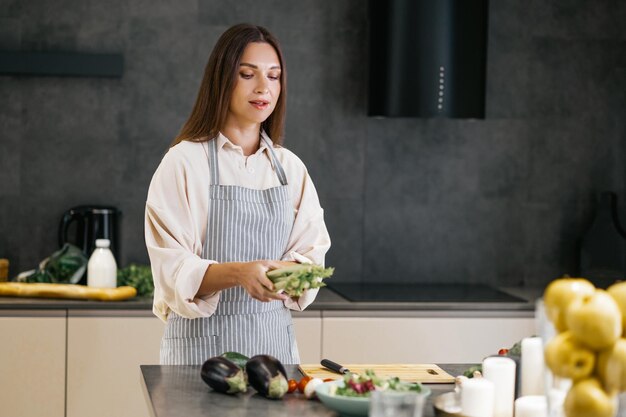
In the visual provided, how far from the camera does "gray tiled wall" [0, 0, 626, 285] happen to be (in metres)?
4.05

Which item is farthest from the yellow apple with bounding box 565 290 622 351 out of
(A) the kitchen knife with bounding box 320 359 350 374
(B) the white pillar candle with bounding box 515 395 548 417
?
(A) the kitchen knife with bounding box 320 359 350 374

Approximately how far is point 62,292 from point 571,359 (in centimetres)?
249

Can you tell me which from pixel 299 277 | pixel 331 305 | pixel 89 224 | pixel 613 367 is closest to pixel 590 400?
pixel 613 367

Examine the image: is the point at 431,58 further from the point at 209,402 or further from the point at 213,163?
the point at 209,402

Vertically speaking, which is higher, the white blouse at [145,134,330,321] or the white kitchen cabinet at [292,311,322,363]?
the white blouse at [145,134,330,321]

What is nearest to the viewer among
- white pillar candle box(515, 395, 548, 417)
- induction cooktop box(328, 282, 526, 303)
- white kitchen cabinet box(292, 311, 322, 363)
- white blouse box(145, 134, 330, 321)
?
white pillar candle box(515, 395, 548, 417)

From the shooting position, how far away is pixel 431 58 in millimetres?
3922

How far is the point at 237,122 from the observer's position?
2703 mm

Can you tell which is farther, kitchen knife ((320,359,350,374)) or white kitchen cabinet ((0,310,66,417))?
white kitchen cabinet ((0,310,66,417))

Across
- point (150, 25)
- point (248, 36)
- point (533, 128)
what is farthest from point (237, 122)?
point (533, 128)

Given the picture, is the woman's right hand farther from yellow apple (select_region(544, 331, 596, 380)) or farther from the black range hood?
the black range hood

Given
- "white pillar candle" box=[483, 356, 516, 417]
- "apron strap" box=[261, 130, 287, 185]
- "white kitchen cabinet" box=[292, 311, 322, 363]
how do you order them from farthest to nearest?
"white kitchen cabinet" box=[292, 311, 322, 363] → "apron strap" box=[261, 130, 287, 185] → "white pillar candle" box=[483, 356, 516, 417]

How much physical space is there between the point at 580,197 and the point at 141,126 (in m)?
1.91

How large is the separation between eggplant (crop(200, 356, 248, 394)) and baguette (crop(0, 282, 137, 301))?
5.33 feet
